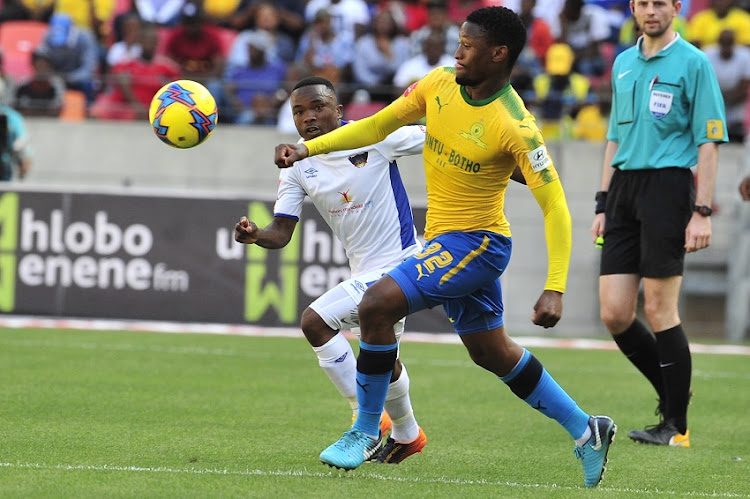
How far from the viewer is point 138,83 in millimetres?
16266

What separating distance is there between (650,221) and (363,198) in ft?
5.65

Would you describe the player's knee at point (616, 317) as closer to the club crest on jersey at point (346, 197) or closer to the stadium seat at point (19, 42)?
the club crest on jersey at point (346, 197)

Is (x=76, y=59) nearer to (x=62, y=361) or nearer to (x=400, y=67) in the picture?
(x=400, y=67)

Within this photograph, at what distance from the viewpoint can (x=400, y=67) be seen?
663 inches

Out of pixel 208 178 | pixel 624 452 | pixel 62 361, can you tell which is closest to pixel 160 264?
pixel 208 178

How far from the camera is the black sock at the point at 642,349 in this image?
7.54m

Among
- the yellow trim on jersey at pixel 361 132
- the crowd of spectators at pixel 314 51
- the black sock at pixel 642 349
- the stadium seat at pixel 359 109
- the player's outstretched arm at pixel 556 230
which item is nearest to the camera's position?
the player's outstretched arm at pixel 556 230

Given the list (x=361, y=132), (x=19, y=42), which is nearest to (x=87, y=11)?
(x=19, y=42)

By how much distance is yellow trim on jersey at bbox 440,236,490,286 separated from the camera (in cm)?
568

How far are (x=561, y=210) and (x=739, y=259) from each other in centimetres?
1023

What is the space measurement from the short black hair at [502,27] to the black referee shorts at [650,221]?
1.85 metres

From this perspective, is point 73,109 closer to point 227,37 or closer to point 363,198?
point 227,37

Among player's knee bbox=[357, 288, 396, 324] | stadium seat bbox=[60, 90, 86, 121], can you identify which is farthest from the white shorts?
stadium seat bbox=[60, 90, 86, 121]

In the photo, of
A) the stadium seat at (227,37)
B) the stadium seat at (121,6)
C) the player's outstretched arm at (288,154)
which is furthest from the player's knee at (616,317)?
the stadium seat at (121,6)
